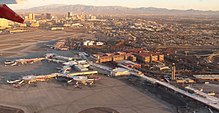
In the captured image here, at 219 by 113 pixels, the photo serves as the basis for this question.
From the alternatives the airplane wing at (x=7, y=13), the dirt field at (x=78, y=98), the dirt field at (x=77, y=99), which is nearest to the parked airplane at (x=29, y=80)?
the dirt field at (x=78, y=98)

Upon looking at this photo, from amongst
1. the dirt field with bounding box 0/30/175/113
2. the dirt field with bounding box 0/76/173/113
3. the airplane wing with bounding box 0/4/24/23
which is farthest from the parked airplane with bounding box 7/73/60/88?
the airplane wing with bounding box 0/4/24/23

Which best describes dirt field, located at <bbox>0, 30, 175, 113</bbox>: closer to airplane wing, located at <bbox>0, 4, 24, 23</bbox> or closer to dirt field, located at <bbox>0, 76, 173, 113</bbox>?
dirt field, located at <bbox>0, 76, 173, 113</bbox>

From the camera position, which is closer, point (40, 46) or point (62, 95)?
point (62, 95)

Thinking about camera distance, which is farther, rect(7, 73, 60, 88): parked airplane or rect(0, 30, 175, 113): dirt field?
rect(7, 73, 60, 88): parked airplane

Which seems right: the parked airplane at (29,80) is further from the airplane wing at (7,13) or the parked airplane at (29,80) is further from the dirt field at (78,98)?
the airplane wing at (7,13)

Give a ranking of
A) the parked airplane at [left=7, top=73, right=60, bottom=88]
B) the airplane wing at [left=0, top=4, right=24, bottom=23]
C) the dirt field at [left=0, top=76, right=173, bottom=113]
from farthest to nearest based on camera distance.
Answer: the parked airplane at [left=7, top=73, right=60, bottom=88] < the dirt field at [left=0, top=76, right=173, bottom=113] < the airplane wing at [left=0, top=4, right=24, bottom=23]

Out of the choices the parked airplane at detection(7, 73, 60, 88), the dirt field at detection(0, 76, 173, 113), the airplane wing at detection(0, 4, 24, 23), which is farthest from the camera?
the parked airplane at detection(7, 73, 60, 88)

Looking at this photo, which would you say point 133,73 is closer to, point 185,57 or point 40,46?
point 185,57

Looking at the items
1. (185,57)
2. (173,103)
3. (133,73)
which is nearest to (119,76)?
(133,73)

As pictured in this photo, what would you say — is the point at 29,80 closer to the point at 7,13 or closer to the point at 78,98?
the point at 78,98

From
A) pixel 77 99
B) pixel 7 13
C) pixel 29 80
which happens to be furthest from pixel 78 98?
pixel 7 13

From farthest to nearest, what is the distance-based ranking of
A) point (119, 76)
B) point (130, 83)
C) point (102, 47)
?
1. point (102, 47)
2. point (119, 76)
3. point (130, 83)
